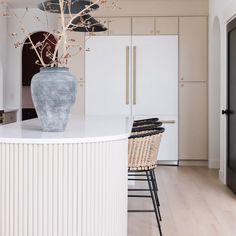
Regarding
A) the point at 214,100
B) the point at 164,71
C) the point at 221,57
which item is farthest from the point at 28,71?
the point at 221,57

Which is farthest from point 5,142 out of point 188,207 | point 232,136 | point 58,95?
point 232,136

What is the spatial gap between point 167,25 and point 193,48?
21.2 inches

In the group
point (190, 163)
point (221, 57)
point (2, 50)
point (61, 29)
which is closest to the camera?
point (61, 29)

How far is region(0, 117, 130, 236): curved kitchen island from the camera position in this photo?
5.60ft

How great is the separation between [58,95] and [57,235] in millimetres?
675

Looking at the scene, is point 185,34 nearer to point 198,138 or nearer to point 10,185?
point 198,138

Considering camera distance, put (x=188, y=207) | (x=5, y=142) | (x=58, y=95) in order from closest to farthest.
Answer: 1. (x=5, y=142)
2. (x=58, y=95)
3. (x=188, y=207)

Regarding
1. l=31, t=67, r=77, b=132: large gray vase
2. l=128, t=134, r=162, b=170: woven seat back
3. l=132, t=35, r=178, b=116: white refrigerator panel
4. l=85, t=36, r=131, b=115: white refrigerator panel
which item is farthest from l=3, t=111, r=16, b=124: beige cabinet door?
l=31, t=67, r=77, b=132: large gray vase

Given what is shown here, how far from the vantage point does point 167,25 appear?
607cm

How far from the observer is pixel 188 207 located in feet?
12.1

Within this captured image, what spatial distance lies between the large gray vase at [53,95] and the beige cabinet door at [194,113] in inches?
168

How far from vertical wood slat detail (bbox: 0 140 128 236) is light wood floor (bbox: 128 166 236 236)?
1.30 metres

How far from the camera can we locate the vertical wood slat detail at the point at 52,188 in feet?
5.61

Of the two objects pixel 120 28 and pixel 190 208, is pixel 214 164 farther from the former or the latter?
pixel 120 28
